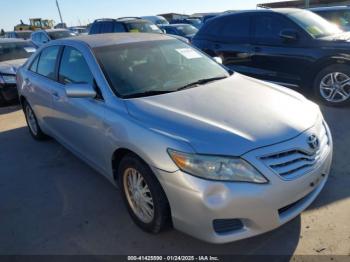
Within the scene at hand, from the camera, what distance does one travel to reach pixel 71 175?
409 centimetres

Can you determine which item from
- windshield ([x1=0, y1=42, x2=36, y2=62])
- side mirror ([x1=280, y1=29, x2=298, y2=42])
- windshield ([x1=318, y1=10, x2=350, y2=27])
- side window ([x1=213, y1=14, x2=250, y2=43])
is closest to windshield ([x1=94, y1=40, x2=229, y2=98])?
side mirror ([x1=280, y1=29, x2=298, y2=42])

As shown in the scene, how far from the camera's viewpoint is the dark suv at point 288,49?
5.63 metres

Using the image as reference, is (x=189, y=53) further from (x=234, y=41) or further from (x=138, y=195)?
(x=234, y=41)

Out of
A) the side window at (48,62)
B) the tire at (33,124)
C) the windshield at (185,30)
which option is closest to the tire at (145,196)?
the side window at (48,62)

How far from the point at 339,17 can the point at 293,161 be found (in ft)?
24.8

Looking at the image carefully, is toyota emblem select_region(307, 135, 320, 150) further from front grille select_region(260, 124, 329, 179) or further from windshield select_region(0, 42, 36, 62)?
windshield select_region(0, 42, 36, 62)

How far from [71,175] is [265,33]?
4500 mm

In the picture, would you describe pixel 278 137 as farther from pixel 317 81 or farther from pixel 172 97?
pixel 317 81

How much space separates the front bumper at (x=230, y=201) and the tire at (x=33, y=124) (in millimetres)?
3363

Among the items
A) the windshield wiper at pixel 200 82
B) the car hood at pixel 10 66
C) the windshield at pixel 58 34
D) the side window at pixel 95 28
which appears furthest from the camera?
the windshield at pixel 58 34

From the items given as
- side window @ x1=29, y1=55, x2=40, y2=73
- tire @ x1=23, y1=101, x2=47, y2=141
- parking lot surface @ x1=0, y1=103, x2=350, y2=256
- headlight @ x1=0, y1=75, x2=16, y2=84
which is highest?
side window @ x1=29, y1=55, x2=40, y2=73

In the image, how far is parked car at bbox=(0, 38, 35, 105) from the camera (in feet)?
25.4

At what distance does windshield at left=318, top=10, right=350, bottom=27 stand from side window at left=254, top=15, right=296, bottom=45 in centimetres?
309

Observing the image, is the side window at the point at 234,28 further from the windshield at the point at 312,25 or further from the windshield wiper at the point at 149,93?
the windshield wiper at the point at 149,93
